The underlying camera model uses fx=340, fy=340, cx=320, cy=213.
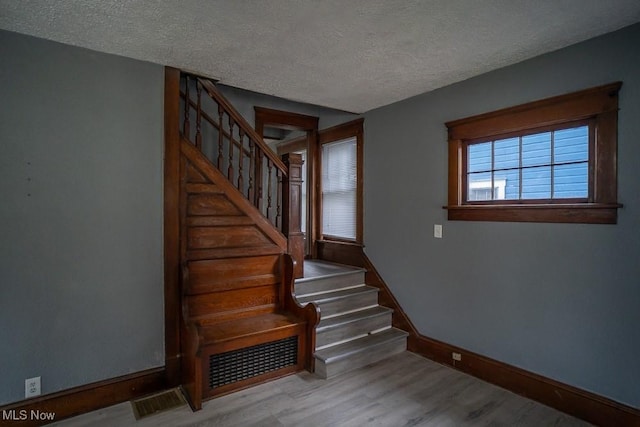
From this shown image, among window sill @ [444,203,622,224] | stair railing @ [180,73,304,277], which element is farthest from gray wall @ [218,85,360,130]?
window sill @ [444,203,622,224]

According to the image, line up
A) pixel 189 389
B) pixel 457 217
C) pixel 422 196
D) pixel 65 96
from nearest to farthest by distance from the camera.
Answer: pixel 65 96, pixel 189 389, pixel 457 217, pixel 422 196

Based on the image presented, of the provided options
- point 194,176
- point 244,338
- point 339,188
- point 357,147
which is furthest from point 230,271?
point 357,147

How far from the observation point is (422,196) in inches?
131

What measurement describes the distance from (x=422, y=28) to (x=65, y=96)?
2.38 metres

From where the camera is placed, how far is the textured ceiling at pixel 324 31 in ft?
6.07

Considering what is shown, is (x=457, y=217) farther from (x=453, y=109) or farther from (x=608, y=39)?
(x=608, y=39)

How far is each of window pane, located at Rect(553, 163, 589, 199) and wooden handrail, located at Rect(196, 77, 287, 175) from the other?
7.37 feet

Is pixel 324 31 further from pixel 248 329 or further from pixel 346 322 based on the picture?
pixel 346 322

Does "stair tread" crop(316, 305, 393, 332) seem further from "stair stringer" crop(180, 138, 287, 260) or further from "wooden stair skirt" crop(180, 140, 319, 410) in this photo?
"stair stringer" crop(180, 138, 287, 260)

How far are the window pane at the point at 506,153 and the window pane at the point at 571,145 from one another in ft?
0.85

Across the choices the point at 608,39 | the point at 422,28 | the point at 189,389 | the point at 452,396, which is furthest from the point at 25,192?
the point at 608,39

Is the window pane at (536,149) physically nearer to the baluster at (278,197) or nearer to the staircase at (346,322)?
the staircase at (346,322)

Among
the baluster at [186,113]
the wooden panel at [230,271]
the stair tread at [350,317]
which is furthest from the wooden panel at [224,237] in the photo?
the stair tread at [350,317]

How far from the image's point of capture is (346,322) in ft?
10.7
